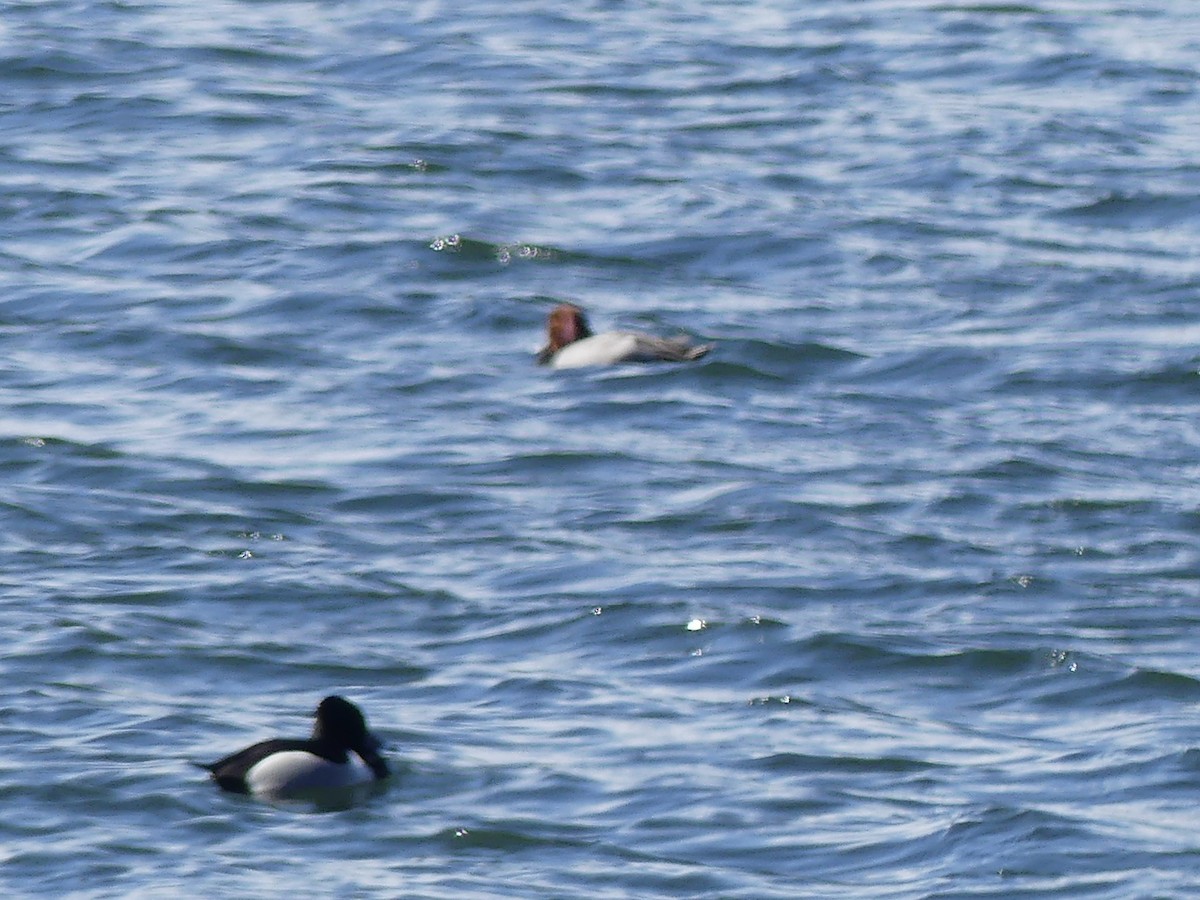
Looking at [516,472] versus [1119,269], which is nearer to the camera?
[516,472]

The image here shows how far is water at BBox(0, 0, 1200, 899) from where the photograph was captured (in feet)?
33.9

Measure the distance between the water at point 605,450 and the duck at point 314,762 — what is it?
121 mm

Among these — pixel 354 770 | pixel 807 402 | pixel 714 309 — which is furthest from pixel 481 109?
pixel 354 770

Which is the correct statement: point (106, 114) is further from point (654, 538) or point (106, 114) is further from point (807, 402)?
point (654, 538)

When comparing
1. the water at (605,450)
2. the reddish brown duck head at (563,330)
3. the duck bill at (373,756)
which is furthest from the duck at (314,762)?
the reddish brown duck head at (563,330)

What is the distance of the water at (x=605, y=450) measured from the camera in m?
10.3

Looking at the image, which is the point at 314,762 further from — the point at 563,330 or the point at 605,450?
the point at 563,330

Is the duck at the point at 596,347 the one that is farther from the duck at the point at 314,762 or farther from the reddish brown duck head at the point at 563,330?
the duck at the point at 314,762

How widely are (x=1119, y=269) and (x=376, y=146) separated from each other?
5454mm

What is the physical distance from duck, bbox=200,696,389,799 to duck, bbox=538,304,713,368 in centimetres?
586

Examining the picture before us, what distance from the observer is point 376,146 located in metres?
20.8

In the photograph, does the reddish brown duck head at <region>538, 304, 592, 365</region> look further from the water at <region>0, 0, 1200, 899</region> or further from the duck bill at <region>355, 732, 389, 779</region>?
the duck bill at <region>355, 732, 389, 779</region>

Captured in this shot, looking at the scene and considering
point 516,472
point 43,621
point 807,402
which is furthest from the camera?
point 807,402

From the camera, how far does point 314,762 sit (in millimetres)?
10445
